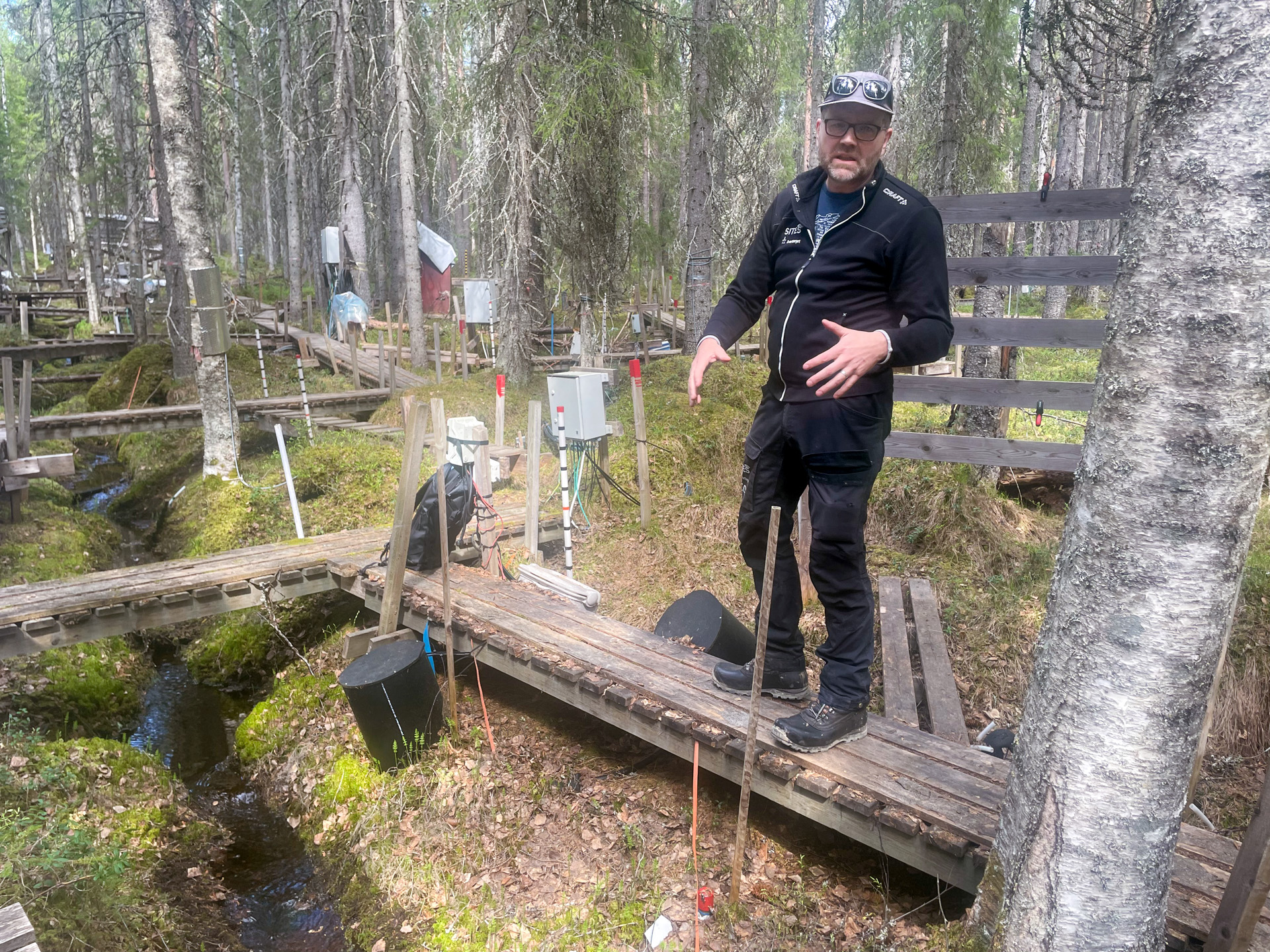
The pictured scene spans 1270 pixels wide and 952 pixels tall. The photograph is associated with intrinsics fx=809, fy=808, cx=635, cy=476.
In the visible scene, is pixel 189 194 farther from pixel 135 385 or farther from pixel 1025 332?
pixel 1025 332

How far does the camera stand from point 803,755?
3266 mm

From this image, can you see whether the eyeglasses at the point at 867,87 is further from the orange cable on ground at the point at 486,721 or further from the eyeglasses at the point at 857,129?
the orange cable on ground at the point at 486,721

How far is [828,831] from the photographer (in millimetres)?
3664

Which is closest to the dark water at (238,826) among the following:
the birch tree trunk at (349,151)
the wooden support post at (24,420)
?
the wooden support post at (24,420)

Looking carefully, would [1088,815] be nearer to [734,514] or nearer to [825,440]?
[825,440]

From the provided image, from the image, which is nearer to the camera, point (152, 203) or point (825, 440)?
point (825, 440)

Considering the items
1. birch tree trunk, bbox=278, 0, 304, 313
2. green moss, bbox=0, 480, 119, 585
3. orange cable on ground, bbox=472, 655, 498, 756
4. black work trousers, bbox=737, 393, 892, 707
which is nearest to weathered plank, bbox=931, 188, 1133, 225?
black work trousers, bbox=737, 393, 892, 707

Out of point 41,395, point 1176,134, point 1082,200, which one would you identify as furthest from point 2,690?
point 41,395

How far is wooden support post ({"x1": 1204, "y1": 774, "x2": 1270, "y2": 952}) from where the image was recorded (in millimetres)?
1998

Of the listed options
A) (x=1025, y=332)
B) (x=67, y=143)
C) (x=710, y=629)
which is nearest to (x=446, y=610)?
(x=710, y=629)

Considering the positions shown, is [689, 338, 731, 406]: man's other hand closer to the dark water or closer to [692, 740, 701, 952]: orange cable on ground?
[692, 740, 701, 952]: orange cable on ground

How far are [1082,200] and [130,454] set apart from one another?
15166 millimetres

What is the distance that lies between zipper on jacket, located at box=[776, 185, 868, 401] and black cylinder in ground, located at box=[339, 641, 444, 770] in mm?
2833

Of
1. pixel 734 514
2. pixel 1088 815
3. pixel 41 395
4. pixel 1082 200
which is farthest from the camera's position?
pixel 41 395
